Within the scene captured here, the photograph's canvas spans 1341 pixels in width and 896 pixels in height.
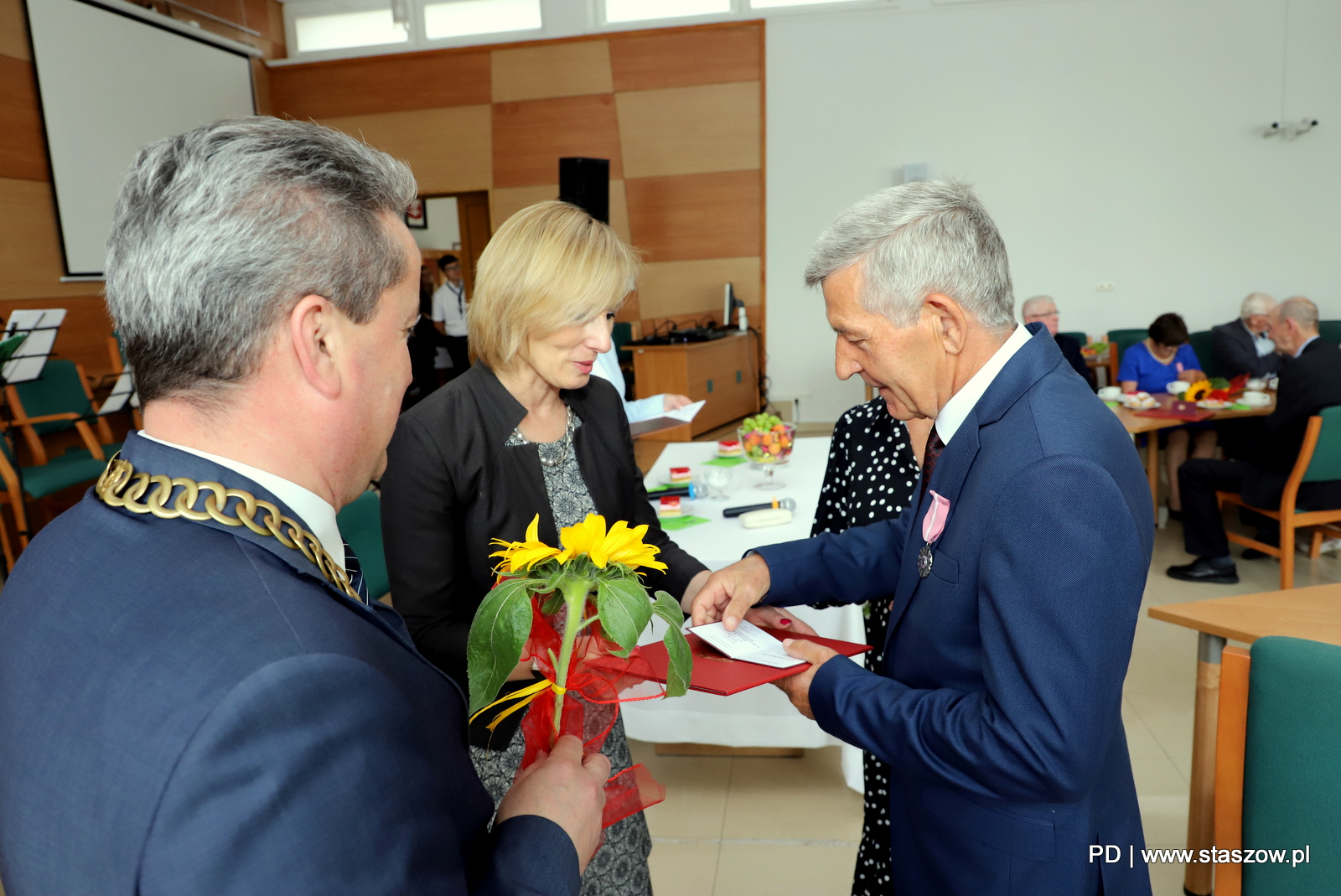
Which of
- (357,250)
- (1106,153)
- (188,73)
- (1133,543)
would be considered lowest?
(1133,543)

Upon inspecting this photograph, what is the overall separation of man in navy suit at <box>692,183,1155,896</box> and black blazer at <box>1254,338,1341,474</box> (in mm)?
3975

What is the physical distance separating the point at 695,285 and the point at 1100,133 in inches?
169

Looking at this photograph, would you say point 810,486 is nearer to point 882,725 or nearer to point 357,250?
point 882,725

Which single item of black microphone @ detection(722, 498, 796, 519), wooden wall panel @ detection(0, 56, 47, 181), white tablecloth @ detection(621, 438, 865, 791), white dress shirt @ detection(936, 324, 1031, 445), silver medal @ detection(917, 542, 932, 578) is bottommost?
white tablecloth @ detection(621, 438, 865, 791)

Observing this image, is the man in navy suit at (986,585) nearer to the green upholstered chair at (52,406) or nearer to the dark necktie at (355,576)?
the dark necktie at (355,576)

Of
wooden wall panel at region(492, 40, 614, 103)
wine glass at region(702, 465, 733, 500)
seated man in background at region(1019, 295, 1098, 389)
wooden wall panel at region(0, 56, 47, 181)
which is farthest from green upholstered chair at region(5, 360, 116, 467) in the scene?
seated man in background at region(1019, 295, 1098, 389)

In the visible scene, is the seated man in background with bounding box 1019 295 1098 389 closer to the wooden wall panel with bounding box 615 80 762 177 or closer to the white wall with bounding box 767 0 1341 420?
the white wall with bounding box 767 0 1341 420

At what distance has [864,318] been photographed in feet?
4.11

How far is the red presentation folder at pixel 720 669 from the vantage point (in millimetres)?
1192

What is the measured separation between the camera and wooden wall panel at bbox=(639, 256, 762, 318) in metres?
9.15

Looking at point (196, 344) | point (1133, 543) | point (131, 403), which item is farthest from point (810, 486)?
point (131, 403)

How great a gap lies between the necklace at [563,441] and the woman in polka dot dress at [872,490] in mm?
654

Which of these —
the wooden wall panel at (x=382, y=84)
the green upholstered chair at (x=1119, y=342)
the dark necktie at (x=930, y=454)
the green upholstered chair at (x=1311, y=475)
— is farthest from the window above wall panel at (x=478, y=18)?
the dark necktie at (x=930, y=454)

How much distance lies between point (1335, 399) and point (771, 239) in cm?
565
